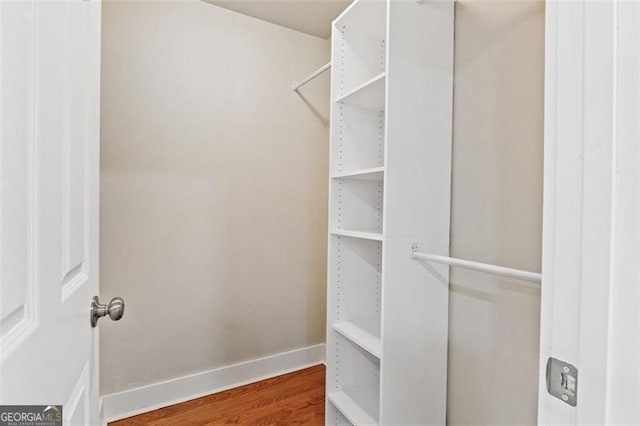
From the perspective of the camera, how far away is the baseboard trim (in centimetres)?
186

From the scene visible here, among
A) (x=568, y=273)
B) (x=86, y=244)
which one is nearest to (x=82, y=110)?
(x=86, y=244)

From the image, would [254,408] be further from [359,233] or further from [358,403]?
[359,233]

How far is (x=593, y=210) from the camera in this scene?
0.42 metres

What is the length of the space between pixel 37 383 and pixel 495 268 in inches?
46.4

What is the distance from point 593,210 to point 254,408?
82.1 inches

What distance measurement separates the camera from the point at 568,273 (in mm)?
456

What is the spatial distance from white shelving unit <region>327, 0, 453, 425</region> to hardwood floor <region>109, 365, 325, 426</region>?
1.23ft

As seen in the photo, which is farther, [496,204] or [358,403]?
[358,403]

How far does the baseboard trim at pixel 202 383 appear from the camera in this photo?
1.86 meters

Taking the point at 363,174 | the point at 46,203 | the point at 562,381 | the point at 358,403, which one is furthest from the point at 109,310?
the point at 358,403

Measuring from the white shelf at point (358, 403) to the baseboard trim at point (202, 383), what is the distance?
862 mm

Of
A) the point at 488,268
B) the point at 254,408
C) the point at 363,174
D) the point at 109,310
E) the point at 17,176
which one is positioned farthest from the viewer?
the point at 254,408

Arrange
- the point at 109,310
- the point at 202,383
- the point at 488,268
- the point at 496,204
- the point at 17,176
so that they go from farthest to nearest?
the point at 202,383
the point at 496,204
the point at 488,268
the point at 109,310
the point at 17,176

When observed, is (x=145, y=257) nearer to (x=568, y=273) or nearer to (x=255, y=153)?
(x=255, y=153)
